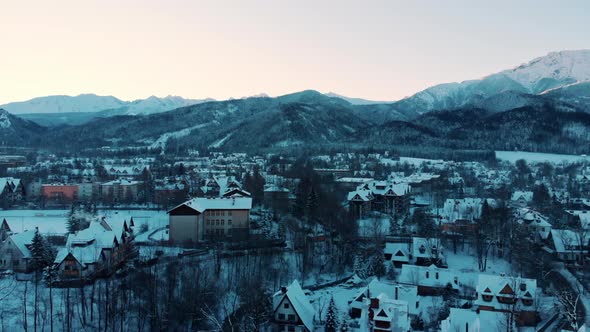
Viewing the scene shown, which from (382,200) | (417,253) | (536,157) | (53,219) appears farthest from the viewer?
(536,157)

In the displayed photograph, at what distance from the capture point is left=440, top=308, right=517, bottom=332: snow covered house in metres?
16.8

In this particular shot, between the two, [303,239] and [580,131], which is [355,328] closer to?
[303,239]

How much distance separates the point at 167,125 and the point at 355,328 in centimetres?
14465

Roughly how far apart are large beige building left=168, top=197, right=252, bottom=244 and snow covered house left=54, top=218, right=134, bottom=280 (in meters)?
A: 3.70

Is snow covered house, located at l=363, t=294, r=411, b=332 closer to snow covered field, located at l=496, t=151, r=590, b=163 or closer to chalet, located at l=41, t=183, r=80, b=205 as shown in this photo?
chalet, located at l=41, t=183, r=80, b=205

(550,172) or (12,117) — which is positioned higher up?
(12,117)

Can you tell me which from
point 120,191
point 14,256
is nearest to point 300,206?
point 14,256

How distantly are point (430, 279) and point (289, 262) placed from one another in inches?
282

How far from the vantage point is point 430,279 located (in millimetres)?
23281

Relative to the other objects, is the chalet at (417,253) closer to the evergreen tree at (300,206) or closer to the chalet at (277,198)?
the evergreen tree at (300,206)

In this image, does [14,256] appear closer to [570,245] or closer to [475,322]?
[475,322]

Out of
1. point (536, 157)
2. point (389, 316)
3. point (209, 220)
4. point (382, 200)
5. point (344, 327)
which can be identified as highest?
point (536, 157)

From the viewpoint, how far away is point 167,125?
155250 millimetres

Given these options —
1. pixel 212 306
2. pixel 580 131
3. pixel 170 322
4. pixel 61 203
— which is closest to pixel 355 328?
pixel 212 306
